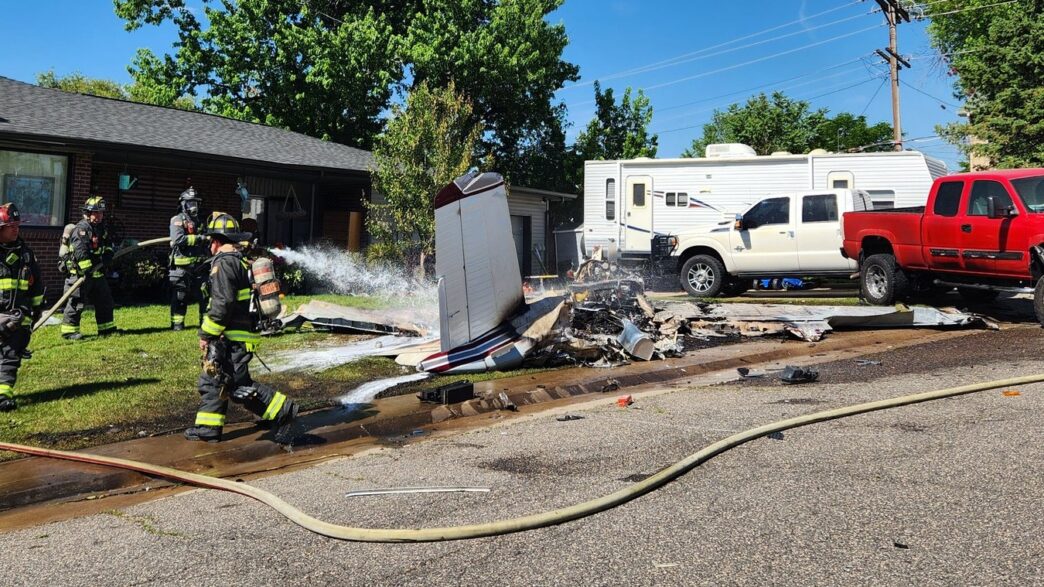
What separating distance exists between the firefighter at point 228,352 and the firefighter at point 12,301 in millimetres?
1914

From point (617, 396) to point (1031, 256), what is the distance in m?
6.71

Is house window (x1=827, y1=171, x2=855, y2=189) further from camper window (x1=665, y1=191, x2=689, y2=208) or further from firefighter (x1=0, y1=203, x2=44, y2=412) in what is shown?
firefighter (x1=0, y1=203, x2=44, y2=412)

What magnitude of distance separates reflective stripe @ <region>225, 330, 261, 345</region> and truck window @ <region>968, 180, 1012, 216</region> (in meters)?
9.96

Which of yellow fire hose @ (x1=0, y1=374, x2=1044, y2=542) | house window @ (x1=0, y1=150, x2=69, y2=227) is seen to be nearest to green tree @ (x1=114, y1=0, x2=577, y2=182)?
house window @ (x1=0, y1=150, x2=69, y2=227)

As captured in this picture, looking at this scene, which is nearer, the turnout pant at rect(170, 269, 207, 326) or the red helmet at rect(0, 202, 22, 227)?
the red helmet at rect(0, 202, 22, 227)

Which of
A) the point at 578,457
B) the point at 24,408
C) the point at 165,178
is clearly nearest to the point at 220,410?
the point at 24,408

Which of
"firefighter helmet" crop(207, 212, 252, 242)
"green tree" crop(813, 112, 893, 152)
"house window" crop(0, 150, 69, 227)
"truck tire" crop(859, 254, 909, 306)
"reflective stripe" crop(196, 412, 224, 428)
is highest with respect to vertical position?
"green tree" crop(813, 112, 893, 152)

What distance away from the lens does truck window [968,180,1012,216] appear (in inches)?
446

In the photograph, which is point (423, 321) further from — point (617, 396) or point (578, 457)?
point (578, 457)

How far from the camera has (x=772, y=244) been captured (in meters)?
15.6

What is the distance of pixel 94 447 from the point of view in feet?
20.0

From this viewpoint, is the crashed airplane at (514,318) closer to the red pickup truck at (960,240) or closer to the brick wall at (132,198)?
the red pickup truck at (960,240)

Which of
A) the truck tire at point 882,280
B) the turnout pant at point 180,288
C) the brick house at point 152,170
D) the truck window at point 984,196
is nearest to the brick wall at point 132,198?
the brick house at point 152,170

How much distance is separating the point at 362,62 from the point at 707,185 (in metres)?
14.8
